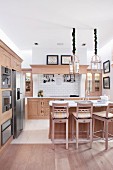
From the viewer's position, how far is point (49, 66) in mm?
7180

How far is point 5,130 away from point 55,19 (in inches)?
108

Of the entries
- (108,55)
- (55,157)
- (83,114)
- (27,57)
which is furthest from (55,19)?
(27,57)

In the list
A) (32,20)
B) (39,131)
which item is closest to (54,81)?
(39,131)

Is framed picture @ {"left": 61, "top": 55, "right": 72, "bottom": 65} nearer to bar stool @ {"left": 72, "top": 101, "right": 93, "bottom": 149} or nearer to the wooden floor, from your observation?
bar stool @ {"left": 72, "top": 101, "right": 93, "bottom": 149}

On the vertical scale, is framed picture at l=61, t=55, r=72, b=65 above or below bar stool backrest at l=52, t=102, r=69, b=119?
above

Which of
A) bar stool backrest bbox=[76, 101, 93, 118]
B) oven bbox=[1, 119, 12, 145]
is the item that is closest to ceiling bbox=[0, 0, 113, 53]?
bar stool backrest bbox=[76, 101, 93, 118]

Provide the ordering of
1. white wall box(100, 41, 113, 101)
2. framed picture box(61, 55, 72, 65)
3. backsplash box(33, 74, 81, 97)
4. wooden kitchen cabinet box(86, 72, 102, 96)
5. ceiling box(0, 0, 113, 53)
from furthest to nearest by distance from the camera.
Result: wooden kitchen cabinet box(86, 72, 102, 96)
backsplash box(33, 74, 81, 97)
framed picture box(61, 55, 72, 65)
white wall box(100, 41, 113, 101)
ceiling box(0, 0, 113, 53)

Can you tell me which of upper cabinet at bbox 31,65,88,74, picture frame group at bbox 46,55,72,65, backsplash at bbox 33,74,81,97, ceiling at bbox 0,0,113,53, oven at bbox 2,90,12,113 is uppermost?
ceiling at bbox 0,0,113,53

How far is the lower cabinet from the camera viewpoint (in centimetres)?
710

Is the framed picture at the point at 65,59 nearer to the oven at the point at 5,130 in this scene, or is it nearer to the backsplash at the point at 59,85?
the backsplash at the point at 59,85

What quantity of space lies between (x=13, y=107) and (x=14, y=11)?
228cm

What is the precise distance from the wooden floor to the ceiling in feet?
9.60

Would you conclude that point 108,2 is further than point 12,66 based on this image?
No

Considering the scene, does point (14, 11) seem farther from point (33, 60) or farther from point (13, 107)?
point (33, 60)
